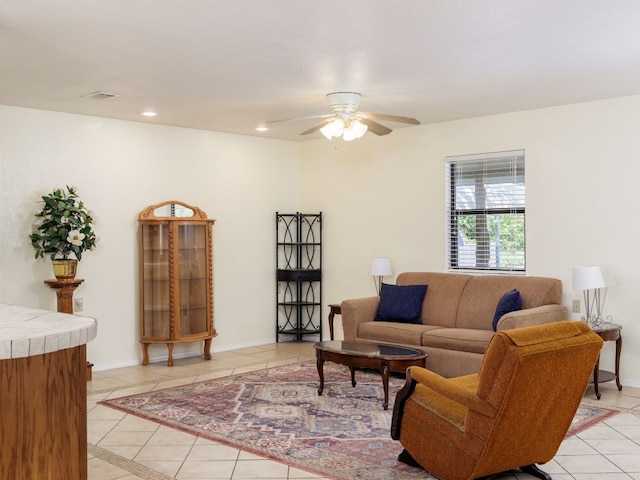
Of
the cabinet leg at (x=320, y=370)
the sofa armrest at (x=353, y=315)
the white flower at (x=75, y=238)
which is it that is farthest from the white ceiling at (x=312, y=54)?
the cabinet leg at (x=320, y=370)

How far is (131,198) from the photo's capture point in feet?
22.6

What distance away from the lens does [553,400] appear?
136 inches

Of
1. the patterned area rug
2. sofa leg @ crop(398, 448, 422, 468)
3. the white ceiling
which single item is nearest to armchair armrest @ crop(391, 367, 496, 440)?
sofa leg @ crop(398, 448, 422, 468)

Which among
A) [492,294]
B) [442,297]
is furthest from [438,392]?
[442,297]

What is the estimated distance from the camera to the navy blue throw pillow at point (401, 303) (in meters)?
6.62

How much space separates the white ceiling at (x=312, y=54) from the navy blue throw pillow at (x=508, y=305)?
1.68m

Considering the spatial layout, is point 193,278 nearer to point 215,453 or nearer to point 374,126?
point 374,126

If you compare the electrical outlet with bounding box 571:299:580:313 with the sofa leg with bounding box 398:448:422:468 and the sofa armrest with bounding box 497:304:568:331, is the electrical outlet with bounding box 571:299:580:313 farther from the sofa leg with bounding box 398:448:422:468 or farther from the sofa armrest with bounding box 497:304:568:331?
the sofa leg with bounding box 398:448:422:468

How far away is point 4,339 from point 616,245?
499 cm

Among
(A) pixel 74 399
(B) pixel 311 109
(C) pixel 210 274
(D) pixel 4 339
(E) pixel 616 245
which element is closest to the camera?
(D) pixel 4 339

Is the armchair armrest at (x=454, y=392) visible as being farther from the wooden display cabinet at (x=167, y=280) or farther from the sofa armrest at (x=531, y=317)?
the wooden display cabinet at (x=167, y=280)

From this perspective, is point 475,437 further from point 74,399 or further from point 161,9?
point 161,9

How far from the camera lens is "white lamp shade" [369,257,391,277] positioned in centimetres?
729

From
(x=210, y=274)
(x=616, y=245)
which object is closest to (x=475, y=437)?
(x=616, y=245)
